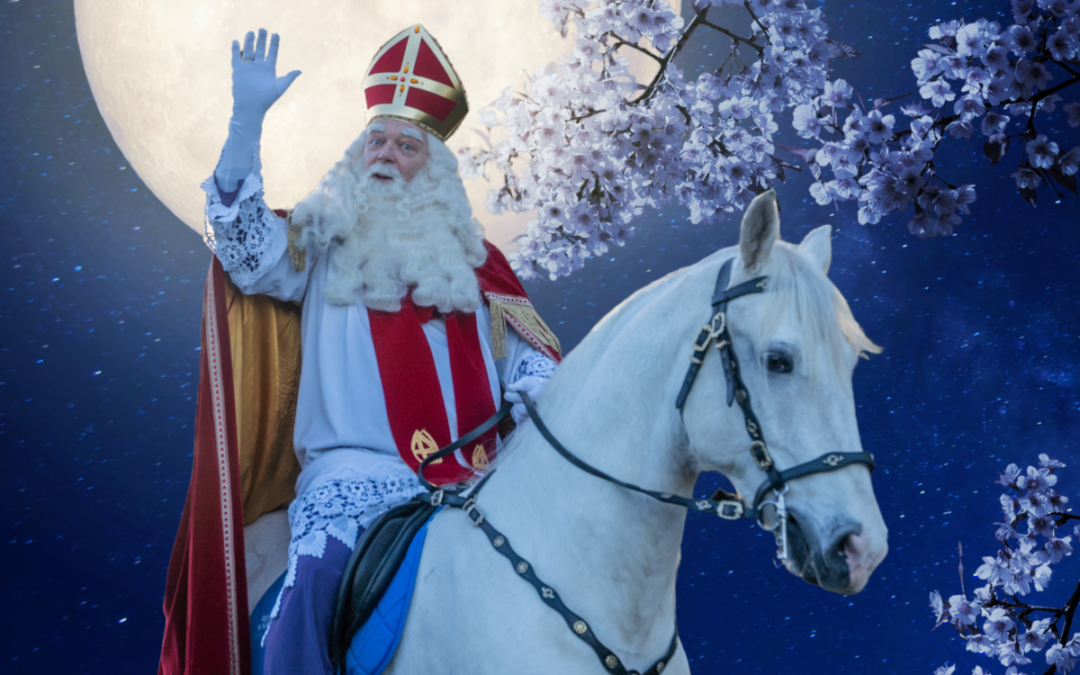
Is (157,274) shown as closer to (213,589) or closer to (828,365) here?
(213,589)

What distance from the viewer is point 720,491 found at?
1.35 m

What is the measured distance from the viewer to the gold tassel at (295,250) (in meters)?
2.02

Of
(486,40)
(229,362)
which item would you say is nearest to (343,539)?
(229,362)

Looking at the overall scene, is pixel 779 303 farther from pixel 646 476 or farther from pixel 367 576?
pixel 367 576

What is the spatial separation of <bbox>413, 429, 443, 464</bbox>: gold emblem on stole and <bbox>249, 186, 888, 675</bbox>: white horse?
365 millimetres

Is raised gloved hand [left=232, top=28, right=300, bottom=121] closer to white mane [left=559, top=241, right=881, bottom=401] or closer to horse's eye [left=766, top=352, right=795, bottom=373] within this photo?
white mane [left=559, top=241, right=881, bottom=401]

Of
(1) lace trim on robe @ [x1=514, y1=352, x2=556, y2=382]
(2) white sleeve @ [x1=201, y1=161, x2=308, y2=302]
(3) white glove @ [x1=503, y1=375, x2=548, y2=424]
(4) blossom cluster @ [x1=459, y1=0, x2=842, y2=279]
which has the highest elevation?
(4) blossom cluster @ [x1=459, y1=0, x2=842, y2=279]

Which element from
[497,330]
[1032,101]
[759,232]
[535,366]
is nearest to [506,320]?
[497,330]

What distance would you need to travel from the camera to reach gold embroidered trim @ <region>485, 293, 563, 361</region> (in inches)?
86.3

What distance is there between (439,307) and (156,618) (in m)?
2.43

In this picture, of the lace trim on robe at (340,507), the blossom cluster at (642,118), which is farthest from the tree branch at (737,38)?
the lace trim on robe at (340,507)

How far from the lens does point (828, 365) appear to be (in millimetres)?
1184

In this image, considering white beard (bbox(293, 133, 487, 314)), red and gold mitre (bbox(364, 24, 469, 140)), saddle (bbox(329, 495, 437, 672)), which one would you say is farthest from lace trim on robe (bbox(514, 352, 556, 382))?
red and gold mitre (bbox(364, 24, 469, 140))

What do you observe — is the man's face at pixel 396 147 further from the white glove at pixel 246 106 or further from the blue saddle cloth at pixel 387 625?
the blue saddle cloth at pixel 387 625
